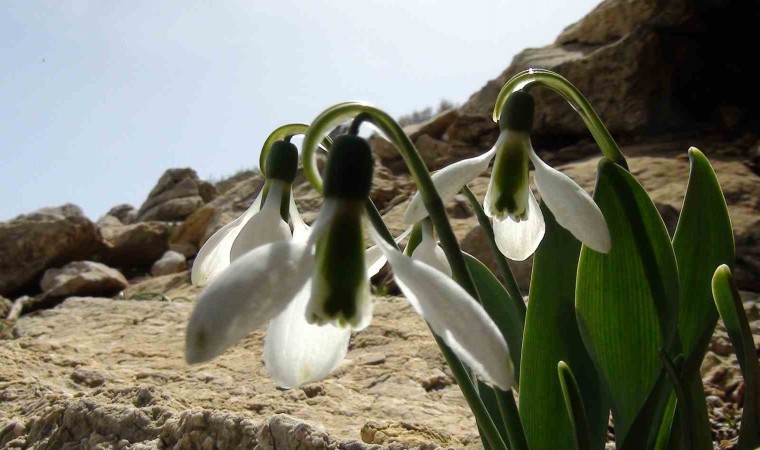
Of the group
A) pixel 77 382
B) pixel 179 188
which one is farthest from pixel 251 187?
pixel 77 382

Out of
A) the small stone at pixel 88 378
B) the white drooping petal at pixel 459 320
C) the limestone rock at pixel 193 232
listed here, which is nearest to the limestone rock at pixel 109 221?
the limestone rock at pixel 193 232

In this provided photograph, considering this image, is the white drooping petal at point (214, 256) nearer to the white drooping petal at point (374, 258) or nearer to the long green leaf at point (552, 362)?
the white drooping petal at point (374, 258)

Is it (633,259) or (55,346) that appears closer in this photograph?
(633,259)

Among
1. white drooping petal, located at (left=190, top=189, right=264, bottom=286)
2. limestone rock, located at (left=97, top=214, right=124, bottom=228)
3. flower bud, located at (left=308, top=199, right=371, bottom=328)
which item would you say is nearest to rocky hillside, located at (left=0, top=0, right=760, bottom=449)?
white drooping petal, located at (left=190, top=189, right=264, bottom=286)

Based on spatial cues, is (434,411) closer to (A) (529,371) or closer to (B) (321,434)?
(B) (321,434)

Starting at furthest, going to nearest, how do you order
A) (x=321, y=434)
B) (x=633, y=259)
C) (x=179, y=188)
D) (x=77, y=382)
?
(x=179, y=188)
(x=77, y=382)
(x=321, y=434)
(x=633, y=259)

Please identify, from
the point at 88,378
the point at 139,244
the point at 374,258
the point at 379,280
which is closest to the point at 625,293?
the point at 374,258

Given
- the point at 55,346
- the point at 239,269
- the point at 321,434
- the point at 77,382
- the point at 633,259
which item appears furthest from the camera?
the point at 55,346
